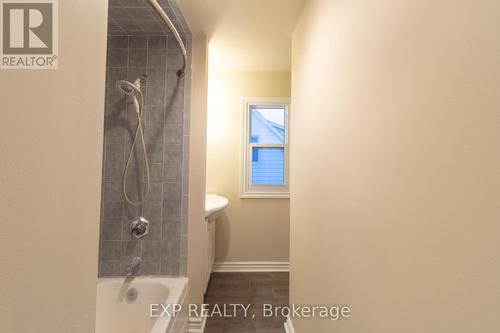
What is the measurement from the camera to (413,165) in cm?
62

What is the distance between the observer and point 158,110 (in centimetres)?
202

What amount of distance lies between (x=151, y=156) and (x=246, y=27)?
135cm

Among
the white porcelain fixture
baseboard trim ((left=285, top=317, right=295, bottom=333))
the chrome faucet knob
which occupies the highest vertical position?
the white porcelain fixture

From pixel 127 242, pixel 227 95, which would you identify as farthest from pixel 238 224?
pixel 227 95

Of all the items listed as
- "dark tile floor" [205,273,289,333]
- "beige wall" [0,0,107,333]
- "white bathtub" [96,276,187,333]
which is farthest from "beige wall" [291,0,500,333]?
"white bathtub" [96,276,187,333]

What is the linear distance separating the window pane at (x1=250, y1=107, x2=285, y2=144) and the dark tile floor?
169cm

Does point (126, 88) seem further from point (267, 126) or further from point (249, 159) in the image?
point (267, 126)

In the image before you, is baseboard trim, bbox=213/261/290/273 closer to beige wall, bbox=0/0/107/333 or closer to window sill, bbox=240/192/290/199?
window sill, bbox=240/192/290/199

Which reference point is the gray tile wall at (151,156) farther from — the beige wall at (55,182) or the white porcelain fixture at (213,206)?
the beige wall at (55,182)

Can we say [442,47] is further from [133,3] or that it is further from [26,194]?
[133,3]

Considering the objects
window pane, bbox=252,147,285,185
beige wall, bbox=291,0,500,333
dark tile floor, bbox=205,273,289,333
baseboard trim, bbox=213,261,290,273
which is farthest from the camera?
window pane, bbox=252,147,285,185

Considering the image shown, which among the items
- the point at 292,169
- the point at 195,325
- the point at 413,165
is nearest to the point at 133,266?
the point at 195,325

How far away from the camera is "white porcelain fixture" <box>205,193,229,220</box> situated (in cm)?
→ 229

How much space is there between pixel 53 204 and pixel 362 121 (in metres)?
0.95
